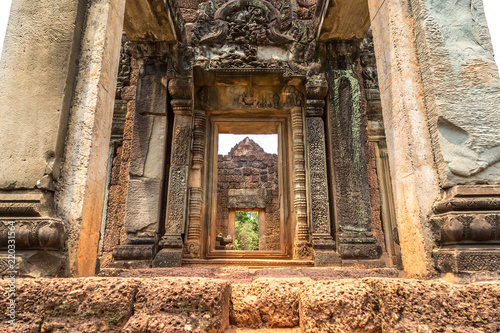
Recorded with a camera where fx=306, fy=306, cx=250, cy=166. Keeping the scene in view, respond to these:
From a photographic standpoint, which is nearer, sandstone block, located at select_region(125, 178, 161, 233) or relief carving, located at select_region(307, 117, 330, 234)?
sandstone block, located at select_region(125, 178, 161, 233)

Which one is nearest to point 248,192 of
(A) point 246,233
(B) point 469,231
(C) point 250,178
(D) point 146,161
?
(C) point 250,178

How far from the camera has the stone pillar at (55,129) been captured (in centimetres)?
185

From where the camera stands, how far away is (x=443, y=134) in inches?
73.3

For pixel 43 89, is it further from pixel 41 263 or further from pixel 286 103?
pixel 286 103

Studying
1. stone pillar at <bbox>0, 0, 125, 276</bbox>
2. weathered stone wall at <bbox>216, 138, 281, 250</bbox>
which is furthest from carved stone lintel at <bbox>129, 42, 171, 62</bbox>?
weathered stone wall at <bbox>216, 138, 281, 250</bbox>

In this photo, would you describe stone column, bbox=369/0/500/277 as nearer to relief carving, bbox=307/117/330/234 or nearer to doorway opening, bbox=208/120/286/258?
relief carving, bbox=307/117/330/234

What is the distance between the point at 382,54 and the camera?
238 centimetres

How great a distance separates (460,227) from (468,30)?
1.33 meters

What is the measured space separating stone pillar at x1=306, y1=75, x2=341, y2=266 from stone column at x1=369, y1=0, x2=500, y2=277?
7.22 feet

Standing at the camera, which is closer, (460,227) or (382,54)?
(460,227)

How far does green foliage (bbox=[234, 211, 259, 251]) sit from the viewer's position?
45.8ft

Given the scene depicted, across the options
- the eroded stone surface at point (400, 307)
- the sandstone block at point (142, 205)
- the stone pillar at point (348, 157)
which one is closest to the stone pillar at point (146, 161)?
the sandstone block at point (142, 205)

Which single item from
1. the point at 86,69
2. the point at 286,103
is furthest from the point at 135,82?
the point at 86,69

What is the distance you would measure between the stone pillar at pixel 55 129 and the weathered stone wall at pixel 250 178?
8.81 meters
